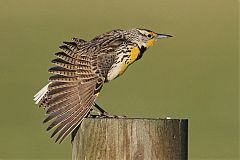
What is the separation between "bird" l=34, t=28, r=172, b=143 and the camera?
5677 mm

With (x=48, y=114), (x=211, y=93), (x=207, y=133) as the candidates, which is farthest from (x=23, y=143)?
(x=48, y=114)

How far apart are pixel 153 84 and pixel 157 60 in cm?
144

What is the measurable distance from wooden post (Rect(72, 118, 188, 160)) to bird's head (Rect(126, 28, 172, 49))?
8.28ft

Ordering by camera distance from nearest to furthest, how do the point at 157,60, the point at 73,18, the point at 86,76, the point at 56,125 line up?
the point at 56,125
the point at 86,76
the point at 157,60
the point at 73,18

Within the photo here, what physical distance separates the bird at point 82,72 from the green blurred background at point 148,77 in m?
2.37

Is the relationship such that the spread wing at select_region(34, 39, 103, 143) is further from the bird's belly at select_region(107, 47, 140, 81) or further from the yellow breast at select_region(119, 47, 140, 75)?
the yellow breast at select_region(119, 47, 140, 75)

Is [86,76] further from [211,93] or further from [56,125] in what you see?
[211,93]

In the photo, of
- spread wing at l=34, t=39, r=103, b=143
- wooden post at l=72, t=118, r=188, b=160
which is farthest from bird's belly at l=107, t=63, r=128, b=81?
wooden post at l=72, t=118, r=188, b=160

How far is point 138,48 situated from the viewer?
7.42 metres

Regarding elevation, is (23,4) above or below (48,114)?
above

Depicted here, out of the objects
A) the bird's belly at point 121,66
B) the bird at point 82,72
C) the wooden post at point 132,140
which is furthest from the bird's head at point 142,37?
the wooden post at point 132,140

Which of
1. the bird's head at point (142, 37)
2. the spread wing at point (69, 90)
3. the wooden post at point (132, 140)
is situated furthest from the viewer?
the bird's head at point (142, 37)

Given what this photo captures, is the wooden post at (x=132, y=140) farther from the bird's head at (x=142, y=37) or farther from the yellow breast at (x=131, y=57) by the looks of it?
the bird's head at (x=142, y=37)

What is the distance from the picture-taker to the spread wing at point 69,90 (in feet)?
18.4
